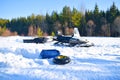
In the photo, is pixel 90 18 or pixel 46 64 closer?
pixel 46 64

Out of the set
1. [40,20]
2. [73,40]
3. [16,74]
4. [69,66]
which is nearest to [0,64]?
[16,74]

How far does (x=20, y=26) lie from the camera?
87.9m

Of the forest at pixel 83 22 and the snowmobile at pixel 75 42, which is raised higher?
the forest at pixel 83 22

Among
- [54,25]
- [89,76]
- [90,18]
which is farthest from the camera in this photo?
[54,25]

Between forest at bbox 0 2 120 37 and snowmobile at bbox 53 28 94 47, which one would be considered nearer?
snowmobile at bbox 53 28 94 47

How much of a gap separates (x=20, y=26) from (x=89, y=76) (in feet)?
261

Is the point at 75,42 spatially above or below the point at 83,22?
below

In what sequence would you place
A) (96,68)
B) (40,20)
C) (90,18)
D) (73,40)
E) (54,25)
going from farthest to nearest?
(40,20) < (54,25) < (90,18) < (73,40) < (96,68)

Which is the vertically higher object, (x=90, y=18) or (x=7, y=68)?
(x=90, y=18)

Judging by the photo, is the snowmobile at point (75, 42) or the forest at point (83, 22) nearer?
the snowmobile at point (75, 42)

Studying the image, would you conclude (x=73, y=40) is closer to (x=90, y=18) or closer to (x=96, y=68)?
(x=96, y=68)

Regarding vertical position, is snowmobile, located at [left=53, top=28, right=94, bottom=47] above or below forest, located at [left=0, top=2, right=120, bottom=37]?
below

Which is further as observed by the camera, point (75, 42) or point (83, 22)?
point (83, 22)

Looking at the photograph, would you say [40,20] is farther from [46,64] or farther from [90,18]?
[46,64]
